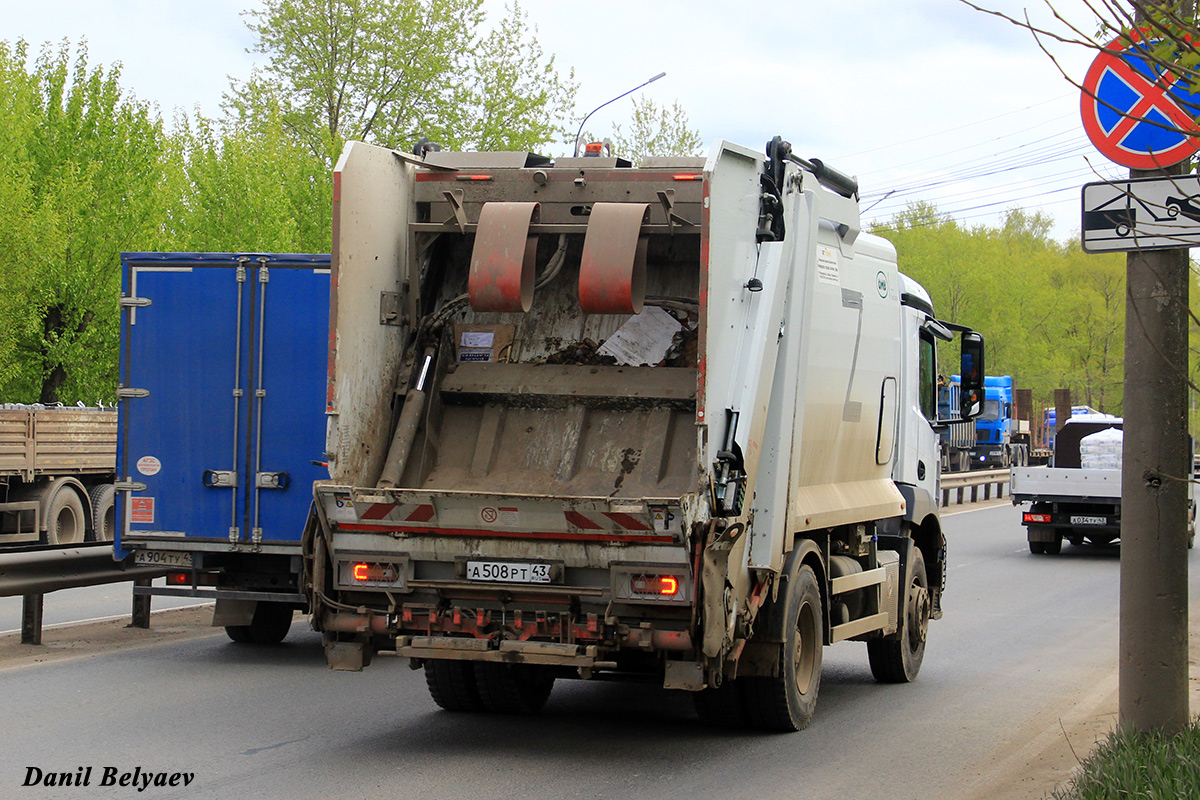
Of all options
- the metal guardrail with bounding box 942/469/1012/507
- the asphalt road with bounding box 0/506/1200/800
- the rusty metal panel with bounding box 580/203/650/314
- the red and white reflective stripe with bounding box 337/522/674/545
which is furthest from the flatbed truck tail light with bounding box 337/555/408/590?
the metal guardrail with bounding box 942/469/1012/507

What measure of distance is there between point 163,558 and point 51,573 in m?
0.90

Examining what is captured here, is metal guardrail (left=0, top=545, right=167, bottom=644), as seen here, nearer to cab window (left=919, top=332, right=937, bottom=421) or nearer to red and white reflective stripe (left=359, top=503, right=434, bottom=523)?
red and white reflective stripe (left=359, top=503, right=434, bottom=523)

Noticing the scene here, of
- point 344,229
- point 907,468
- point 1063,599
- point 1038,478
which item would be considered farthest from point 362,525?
point 1038,478

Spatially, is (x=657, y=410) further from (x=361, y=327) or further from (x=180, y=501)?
(x=180, y=501)

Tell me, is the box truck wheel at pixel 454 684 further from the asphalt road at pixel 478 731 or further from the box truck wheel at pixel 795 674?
the box truck wheel at pixel 795 674

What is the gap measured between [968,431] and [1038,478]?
27404 mm

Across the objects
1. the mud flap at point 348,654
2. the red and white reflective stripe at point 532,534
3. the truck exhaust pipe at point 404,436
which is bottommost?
the mud flap at point 348,654

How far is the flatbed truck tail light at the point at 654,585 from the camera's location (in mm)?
6633

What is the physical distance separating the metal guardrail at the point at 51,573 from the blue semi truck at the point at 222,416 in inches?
18.4

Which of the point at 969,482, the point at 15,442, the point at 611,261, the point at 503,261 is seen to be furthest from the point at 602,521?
the point at 969,482

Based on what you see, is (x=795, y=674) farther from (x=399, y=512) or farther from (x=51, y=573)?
(x=51, y=573)

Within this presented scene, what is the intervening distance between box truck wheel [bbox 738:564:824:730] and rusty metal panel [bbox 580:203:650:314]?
1878 millimetres

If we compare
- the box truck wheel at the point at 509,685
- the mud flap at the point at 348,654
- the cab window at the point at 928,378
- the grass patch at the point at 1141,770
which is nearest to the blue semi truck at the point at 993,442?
the cab window at the point at 928,378

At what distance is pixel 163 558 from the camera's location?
34.6 ft
